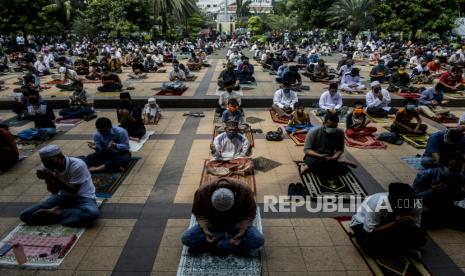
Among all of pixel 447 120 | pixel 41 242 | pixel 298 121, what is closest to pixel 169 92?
pixel 298 121

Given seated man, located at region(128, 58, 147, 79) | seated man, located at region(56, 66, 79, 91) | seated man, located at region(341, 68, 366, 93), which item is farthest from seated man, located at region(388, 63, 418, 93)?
seated man, located at region(56, 66, 79, 91)

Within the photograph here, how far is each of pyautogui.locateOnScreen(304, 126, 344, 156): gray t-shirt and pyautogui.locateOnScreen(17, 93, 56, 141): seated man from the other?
6444 millimetres

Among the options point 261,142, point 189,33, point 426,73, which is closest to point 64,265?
point 261,142

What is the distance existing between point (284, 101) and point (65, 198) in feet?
24.2

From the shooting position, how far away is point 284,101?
456 inches

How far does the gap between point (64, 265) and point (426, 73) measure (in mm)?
17502

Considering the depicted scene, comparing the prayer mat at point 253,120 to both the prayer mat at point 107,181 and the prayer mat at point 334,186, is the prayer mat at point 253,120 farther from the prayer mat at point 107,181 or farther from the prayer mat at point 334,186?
the prayer mat at point 107,181

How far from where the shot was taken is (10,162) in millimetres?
7844

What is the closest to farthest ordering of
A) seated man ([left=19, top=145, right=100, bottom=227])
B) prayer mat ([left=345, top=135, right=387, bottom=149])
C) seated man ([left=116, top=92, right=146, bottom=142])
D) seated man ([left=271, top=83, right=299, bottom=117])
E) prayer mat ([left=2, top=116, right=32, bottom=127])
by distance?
seated man ([left=19, top=145, right=100, bottom=227])
prayer mat ([left=345, top=135, right=387, bottom=149])
seated man ([left=116, top=92, right=146, bottom=142])
prayer mat ([left=2, top=116, right=32, bottom=127])
seated man ([left=271, top=83, right=299, bottom=117])

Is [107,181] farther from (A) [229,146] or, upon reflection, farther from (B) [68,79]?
(B) [68,79]

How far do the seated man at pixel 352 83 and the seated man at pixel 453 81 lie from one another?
291 cm

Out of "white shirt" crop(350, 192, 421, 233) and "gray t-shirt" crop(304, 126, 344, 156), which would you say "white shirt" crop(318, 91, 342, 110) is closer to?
"gray t-shirt" crop(304, 126, 344, 156)

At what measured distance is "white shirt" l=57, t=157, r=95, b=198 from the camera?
213 inches

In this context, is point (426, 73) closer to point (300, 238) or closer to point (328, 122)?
point (328, 122)
